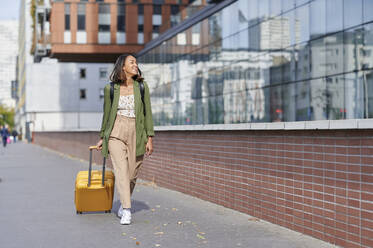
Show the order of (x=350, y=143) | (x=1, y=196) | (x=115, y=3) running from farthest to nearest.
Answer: (x=115, y=3), (x=1, y=196), (x=350, y=143)

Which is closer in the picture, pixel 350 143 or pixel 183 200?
pixel 350 143

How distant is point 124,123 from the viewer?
7.17 meters

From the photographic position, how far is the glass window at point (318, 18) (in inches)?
923

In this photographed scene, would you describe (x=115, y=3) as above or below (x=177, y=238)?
above

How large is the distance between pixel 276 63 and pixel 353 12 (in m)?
5.65

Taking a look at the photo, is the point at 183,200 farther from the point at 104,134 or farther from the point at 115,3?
the point at 115,3

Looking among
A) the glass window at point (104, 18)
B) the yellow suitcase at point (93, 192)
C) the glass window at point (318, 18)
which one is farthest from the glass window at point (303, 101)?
the glass window at point (104, 18)

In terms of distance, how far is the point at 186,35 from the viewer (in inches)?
1471

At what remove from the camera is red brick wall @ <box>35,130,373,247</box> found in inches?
213

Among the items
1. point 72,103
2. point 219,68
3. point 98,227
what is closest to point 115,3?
point 72,103

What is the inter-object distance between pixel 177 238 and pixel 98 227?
113cm

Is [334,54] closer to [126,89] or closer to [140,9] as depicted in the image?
[126,89]

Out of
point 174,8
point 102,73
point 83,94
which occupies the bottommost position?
point 83,94

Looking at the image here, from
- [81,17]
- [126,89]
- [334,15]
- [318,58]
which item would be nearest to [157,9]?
[81,17]
